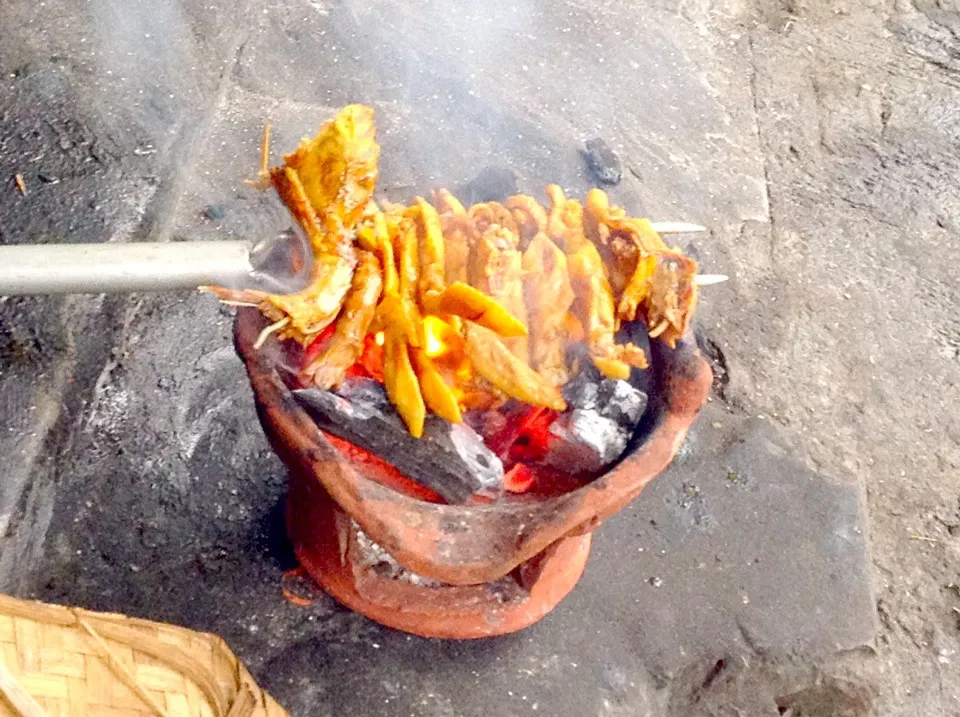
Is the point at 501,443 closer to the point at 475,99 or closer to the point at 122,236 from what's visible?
the point at 122,236

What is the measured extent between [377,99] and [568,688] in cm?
216

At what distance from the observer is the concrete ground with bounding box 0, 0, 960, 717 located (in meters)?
2.22

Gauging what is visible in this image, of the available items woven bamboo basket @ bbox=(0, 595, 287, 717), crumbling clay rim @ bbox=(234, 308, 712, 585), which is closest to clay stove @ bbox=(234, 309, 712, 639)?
crumbling clay rim @ bbox=(234, 308, 712, 585)

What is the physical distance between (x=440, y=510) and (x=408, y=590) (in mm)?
608

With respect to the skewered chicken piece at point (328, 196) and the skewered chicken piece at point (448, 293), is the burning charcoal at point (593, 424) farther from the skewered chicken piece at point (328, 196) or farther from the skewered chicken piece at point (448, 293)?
the skewered chicken piece at point (328, 196)

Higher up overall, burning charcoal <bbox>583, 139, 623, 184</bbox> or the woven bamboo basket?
burning charcoal <bbox>583, 139, 623, 184</bbox>

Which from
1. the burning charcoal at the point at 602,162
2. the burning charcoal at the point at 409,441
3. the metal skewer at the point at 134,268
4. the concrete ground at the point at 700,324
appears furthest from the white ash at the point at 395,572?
the burning charcoal at the point at 602,162

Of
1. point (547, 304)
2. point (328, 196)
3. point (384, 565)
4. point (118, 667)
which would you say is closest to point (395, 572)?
point (384, 565)

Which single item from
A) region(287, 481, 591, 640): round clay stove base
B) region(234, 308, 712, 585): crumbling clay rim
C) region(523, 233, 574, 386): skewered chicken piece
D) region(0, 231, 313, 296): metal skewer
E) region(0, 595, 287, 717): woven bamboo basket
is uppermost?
region(0, 231, 313, 296): metal skewer

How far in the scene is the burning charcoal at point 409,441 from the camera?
5.39ft

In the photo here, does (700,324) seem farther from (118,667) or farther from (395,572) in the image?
(118,667)

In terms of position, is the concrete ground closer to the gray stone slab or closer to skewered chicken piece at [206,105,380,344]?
the gray stone slab

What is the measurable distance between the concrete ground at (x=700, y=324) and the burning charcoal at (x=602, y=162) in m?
0.06

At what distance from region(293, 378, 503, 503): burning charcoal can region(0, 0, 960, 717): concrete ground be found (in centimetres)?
71
